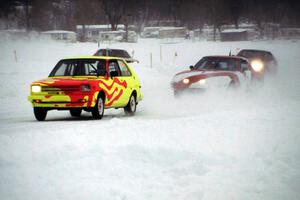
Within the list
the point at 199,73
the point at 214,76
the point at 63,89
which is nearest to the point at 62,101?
the point at 63,89

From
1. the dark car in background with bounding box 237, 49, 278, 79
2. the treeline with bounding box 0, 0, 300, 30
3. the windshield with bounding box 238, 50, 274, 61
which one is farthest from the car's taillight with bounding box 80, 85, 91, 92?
the treeline with bounding box 0, 0, 300, 30

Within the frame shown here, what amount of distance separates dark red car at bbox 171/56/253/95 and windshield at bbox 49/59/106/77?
3225 mm

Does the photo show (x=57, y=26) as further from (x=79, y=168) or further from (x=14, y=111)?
(x=79, y=168)

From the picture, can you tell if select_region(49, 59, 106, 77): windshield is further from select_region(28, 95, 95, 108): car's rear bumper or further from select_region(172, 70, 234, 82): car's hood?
select_region(172, 70, 234, 82): car's hood

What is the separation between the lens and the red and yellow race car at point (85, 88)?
10570mm

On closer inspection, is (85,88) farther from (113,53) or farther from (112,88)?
(113,53)

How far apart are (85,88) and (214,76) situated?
4639 mm

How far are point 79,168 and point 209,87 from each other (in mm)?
8152

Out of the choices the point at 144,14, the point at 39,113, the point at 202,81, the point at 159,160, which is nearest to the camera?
the point at 159,160

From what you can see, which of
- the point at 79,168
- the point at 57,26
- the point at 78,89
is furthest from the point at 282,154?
the point at 57,26

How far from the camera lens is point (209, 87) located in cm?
1370

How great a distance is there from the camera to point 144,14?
155125mm

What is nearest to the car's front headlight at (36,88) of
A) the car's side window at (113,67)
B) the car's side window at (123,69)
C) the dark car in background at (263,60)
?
the car's side window at (113,67)

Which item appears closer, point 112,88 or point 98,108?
point 98,108
